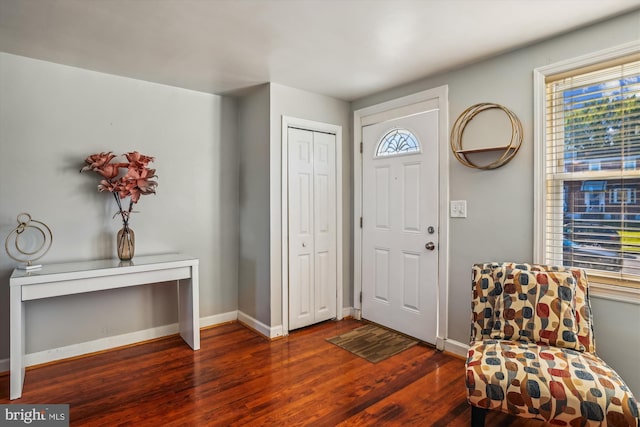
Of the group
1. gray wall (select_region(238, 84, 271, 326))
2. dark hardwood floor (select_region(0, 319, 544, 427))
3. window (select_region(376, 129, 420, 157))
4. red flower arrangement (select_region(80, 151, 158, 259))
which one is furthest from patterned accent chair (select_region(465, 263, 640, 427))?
red flower arrangement (select_region(80, 151, 158, 259))

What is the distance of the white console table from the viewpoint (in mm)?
2258

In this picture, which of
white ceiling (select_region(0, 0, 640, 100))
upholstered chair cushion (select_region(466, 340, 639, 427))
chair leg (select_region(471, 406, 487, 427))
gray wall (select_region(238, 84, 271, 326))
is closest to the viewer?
upholstered chair cushion (select_region(466, 340, 639, 427))

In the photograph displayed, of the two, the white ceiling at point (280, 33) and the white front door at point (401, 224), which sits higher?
the white ceiling at point (280, 33)

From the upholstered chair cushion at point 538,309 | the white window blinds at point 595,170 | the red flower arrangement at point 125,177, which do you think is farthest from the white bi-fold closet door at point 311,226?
the white window blinds at point 595,170

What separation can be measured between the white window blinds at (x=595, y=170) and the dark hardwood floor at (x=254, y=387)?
109 cm

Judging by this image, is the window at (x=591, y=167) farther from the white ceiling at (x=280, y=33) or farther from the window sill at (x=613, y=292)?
the white ceiling at (x=280, y=33)

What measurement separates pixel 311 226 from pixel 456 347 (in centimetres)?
168

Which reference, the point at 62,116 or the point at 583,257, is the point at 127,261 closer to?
the point at 62,116

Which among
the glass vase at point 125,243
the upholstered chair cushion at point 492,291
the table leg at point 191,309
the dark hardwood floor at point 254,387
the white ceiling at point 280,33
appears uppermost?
the white ceiling at point 280,33

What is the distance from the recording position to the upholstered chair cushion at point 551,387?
1.55m

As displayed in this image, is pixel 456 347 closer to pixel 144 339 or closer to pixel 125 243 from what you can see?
pixel 144 339

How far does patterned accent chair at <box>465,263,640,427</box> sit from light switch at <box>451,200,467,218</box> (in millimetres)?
604

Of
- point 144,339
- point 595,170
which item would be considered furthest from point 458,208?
point 144,339

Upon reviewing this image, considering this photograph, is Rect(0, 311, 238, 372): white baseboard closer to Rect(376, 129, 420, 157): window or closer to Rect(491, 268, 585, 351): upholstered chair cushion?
Rect(376, 129, 420, 157): window
